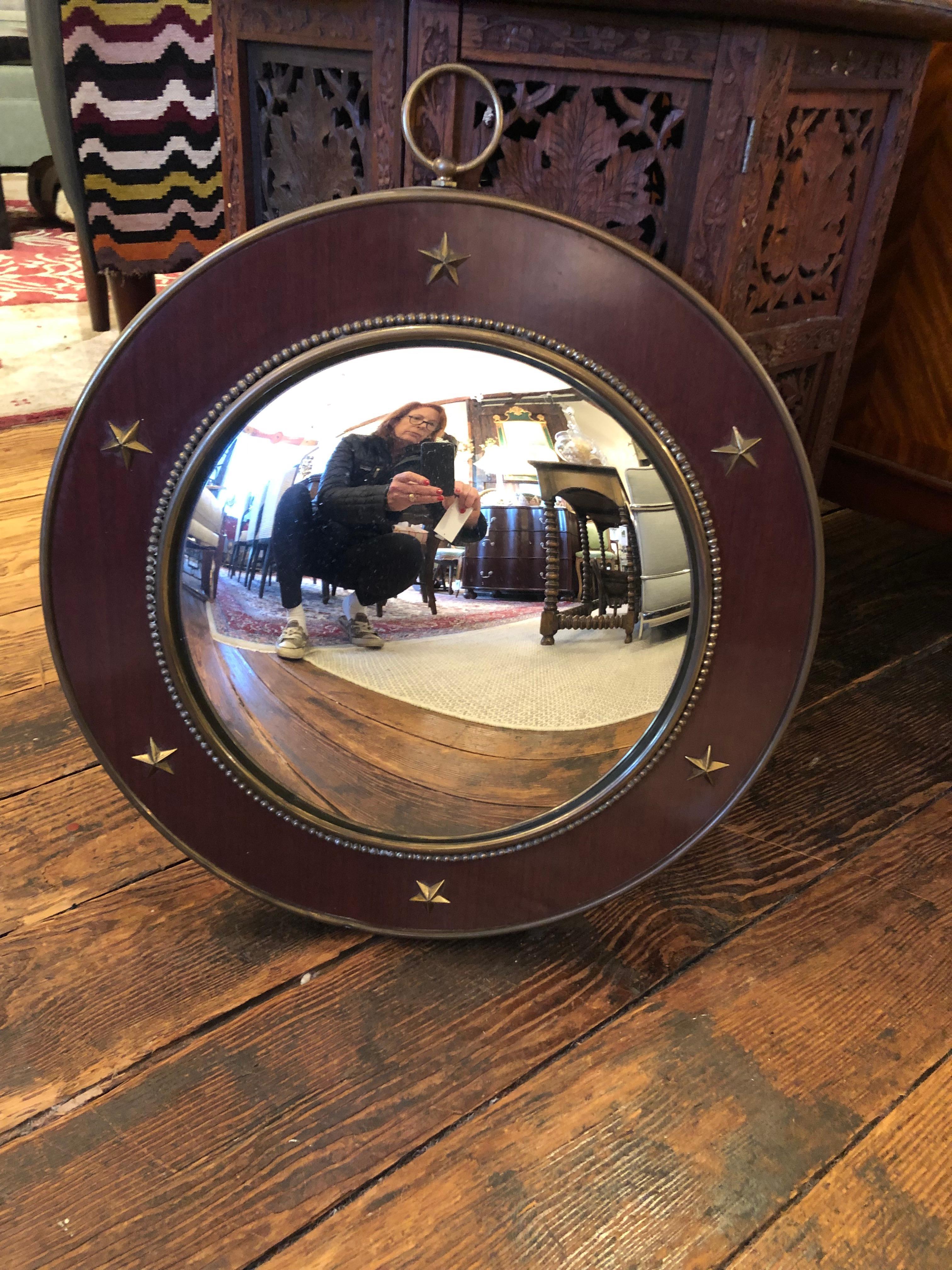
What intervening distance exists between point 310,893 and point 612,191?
60cm

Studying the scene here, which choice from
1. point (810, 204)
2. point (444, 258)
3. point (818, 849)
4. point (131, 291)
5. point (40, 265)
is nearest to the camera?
point (444, 258)

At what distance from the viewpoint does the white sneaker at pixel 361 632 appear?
0.67 m

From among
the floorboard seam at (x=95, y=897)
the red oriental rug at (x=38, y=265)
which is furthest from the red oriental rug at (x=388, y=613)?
the red oriental rug at (x=38, y=265)

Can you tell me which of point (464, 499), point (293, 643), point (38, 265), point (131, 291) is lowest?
point (38, 265)

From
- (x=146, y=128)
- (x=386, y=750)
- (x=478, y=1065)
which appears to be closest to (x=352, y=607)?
(x=386, y=750)

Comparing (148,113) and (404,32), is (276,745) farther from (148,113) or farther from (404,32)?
(148,113)

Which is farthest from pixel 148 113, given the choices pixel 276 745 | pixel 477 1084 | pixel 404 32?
pixel 477 1084

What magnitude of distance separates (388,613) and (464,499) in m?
0.09

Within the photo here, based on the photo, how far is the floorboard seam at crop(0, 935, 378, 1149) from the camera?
637 mm

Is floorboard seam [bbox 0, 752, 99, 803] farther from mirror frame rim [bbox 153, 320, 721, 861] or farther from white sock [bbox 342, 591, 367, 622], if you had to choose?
white sock [bbox 342, 591, 367, 622]

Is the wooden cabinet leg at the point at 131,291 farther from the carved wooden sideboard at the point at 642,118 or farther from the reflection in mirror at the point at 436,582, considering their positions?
the reflection in mirror at the point at 436,582

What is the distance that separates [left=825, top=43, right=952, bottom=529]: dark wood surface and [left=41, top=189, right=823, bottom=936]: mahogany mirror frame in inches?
25.2

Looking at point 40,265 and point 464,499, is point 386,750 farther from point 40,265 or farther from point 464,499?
point 40,265

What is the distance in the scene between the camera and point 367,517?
647 millimetres
